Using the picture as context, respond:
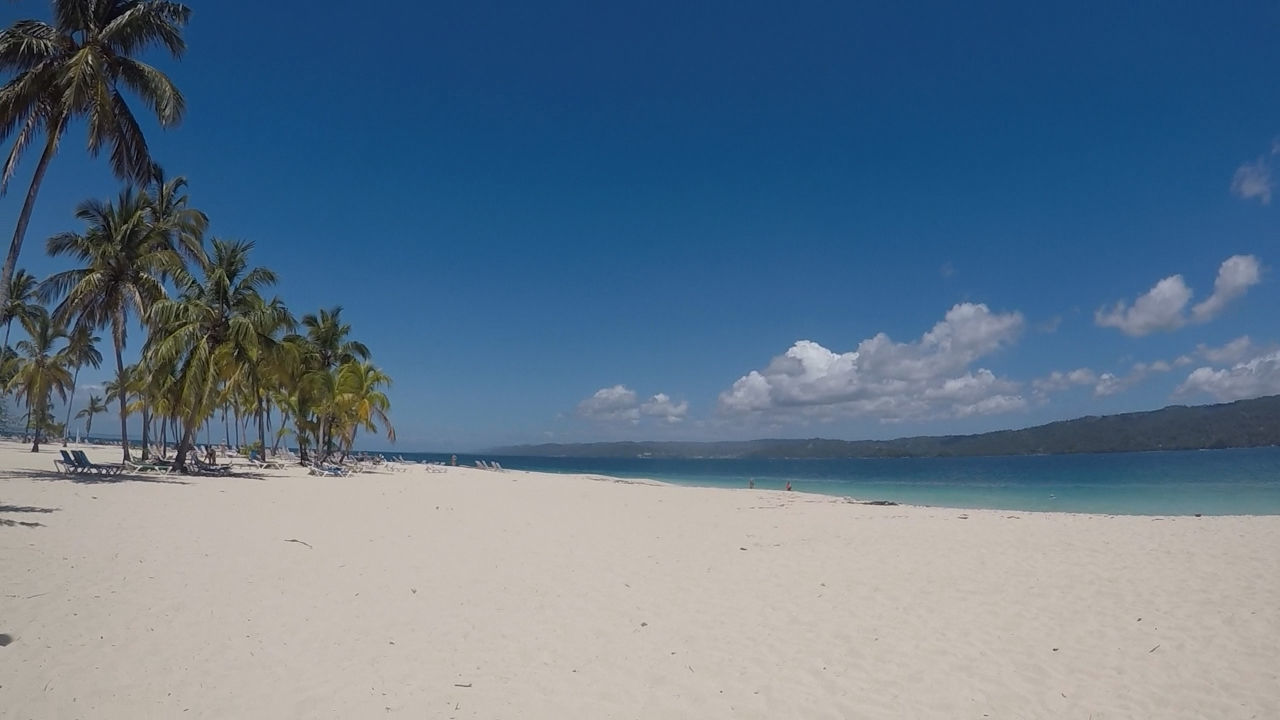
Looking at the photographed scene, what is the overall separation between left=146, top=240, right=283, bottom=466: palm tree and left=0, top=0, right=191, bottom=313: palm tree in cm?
813

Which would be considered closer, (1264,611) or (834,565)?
(1264,611)

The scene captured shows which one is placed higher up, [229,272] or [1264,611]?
[229,272]

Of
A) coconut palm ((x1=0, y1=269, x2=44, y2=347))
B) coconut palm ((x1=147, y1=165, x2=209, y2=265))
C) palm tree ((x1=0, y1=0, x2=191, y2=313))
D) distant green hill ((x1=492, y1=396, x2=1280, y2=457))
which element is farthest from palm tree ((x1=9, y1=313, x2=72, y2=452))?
distant green hill ((x1=492, y1=396, x2=1280, y2=457))

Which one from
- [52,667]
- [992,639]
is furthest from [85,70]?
[992,639]

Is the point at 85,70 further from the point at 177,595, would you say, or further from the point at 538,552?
the point at 538,552

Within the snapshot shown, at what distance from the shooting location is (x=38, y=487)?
13820 millimetres

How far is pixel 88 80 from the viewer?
37.1 feet

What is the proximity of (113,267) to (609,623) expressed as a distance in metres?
22.1

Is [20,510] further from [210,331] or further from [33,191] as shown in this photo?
[210,331]

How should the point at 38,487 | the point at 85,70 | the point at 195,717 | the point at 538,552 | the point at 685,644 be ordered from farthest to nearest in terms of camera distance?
the point at 38,487 < the point at 85,70 < the point at 538,552 < the point at 685,644 < the point at 195,717

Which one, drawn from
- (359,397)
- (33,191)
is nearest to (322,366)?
(359,397)

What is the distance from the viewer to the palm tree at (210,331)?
1986 centimetres

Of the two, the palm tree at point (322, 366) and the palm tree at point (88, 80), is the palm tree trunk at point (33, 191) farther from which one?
the palm tree at point (322, 366)

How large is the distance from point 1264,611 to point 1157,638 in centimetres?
197
